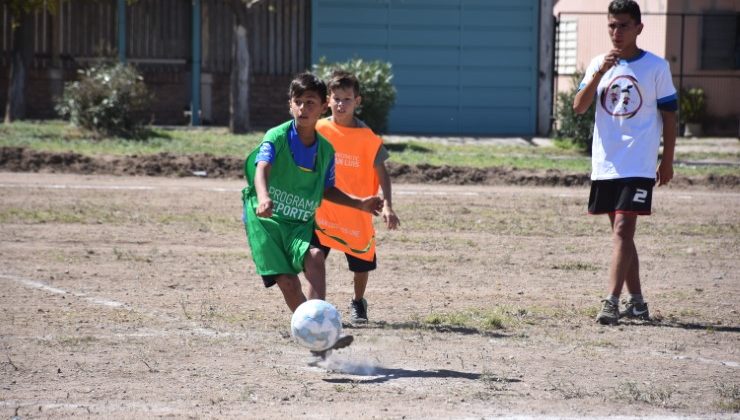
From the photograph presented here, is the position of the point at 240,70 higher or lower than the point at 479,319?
higher

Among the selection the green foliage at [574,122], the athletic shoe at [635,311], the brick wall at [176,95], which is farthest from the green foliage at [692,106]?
the athletic shoe at [635,311]

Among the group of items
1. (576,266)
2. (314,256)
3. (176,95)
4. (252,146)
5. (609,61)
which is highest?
(609,61)

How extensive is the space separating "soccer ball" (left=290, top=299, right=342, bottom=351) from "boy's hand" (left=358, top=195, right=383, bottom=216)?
2.17ft

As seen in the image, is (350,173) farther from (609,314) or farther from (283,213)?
(609,314)

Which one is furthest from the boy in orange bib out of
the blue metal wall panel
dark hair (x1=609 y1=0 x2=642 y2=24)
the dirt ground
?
the blue metal wall panel

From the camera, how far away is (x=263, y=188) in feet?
19.6

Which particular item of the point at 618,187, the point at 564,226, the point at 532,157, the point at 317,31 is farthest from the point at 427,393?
the point at 317,31

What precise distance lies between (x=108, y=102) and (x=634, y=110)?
14.3m

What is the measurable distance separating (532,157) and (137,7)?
35.3 ft

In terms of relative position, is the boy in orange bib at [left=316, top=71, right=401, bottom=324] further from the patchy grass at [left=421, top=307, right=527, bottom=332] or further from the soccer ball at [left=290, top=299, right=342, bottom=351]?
the soccer ball at [left=290, top=299, right=342, bottom=351]

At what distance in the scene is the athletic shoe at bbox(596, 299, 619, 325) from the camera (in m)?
7.47

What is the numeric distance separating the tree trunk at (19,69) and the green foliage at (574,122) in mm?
11414

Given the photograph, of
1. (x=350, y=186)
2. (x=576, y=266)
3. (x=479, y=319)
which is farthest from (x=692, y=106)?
(x=350, y=186)

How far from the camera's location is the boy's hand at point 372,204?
20.7 feet
